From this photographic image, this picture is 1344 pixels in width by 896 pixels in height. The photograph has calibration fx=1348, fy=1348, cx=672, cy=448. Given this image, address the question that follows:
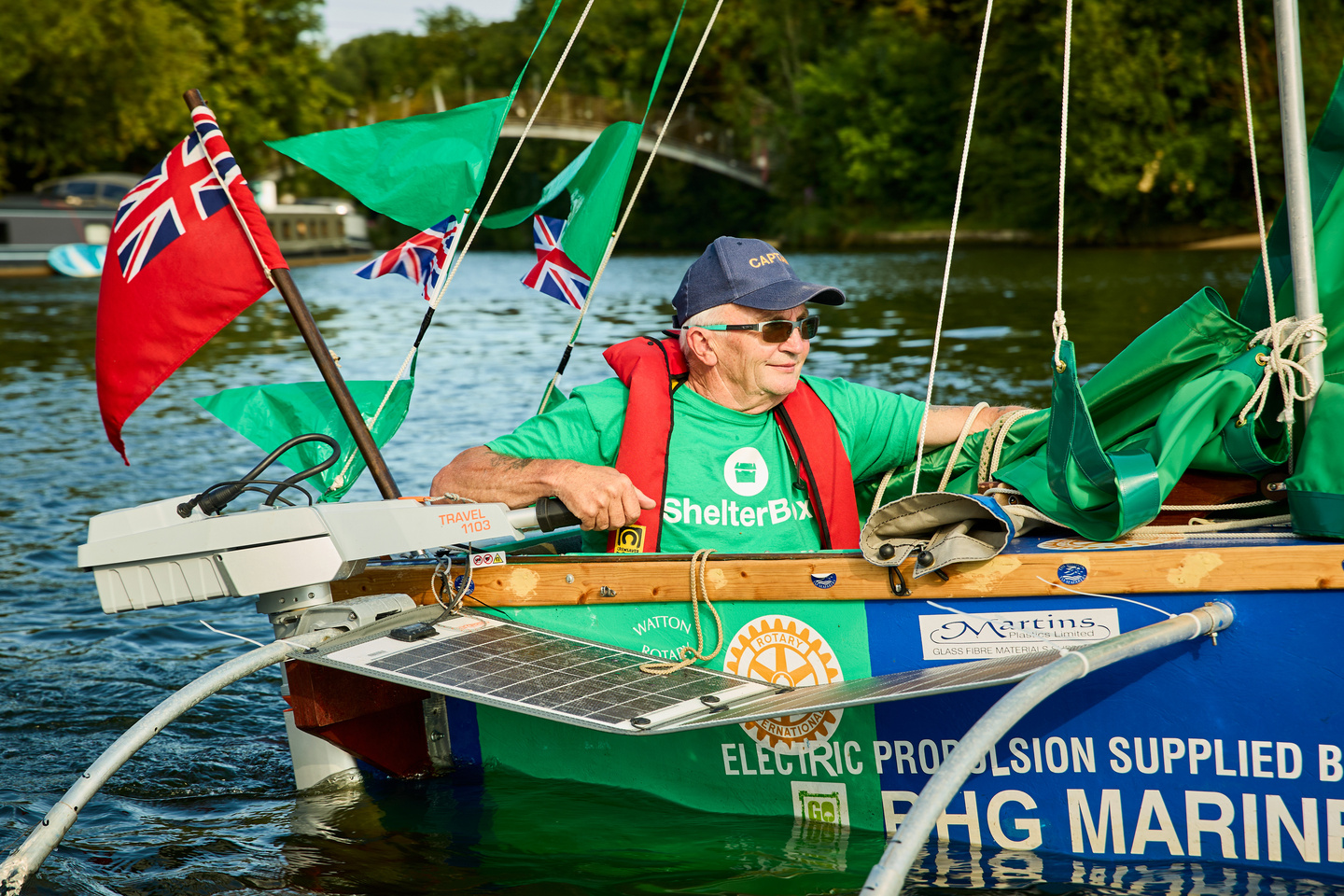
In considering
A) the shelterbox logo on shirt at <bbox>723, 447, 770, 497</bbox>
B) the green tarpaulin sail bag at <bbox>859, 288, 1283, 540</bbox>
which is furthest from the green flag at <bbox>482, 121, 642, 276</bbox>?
the green tarpaulin sail bag at <bbox>859, 288, 1283, 540</bbox>

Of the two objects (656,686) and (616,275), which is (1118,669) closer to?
(656,686)

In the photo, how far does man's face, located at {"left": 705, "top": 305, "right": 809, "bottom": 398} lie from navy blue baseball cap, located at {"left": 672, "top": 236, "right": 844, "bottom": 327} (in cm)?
4

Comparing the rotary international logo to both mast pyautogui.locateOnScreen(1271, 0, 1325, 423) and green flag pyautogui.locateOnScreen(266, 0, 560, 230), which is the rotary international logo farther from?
green flag pyautogui.locateOnScreen(266, 0, 560, 230)

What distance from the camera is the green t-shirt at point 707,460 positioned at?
12.5 feet

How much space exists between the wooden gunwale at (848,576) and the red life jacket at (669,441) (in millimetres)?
232

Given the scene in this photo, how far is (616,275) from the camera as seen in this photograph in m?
33.8

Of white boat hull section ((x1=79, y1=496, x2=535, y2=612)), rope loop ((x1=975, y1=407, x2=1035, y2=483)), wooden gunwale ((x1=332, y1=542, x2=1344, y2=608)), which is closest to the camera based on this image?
wooden gunwale ((x1=332, y1=542, x2=1344, y2=608))

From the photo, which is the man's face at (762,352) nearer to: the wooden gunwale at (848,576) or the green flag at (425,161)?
the wooden gunwale at (848,576)

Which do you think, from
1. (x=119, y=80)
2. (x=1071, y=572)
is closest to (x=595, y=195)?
(x=1071, y=572)

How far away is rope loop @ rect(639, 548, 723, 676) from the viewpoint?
11.2 ft

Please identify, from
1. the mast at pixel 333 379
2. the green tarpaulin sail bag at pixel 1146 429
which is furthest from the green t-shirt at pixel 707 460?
the green tarpaulin sail bag at pixel 1146 429

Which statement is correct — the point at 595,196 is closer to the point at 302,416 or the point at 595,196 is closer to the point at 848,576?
the point at 302,416

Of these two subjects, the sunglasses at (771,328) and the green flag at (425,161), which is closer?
the sunglasses at (771,328)

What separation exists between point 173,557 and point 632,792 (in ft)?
4.58
